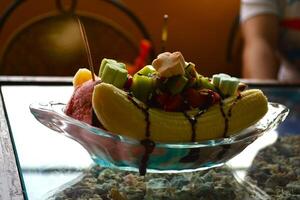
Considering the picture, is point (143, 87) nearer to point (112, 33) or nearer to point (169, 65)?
point (169, 65)

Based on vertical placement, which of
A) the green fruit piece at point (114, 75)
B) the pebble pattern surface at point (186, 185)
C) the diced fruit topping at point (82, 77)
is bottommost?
the pebble pattern surface at point (186, 185)

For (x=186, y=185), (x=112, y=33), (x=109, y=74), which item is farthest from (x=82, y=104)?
(x=112, y=33)

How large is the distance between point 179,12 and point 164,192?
193 centimetres

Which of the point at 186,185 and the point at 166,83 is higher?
the point at 166,83

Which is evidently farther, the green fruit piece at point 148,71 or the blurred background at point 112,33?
the blurred background at point 112,33

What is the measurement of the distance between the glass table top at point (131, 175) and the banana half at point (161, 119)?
0.21 feet

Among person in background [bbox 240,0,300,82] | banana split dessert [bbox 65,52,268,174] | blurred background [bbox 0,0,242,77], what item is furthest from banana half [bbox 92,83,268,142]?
person in background [bbox 240,0,300,82]

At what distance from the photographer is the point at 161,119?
0.64m

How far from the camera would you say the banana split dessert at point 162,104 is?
63 centimetres

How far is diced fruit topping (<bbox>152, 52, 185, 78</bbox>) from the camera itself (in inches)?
25.1

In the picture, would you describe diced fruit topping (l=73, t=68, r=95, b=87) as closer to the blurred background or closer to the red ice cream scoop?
the red ice cream scoop

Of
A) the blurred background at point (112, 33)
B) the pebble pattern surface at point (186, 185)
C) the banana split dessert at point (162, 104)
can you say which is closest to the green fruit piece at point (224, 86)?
the banana split dessert at point (162, 104)

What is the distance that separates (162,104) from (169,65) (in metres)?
0.04

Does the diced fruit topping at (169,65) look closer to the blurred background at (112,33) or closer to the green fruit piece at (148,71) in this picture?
the green fruit piece at (148,71)
